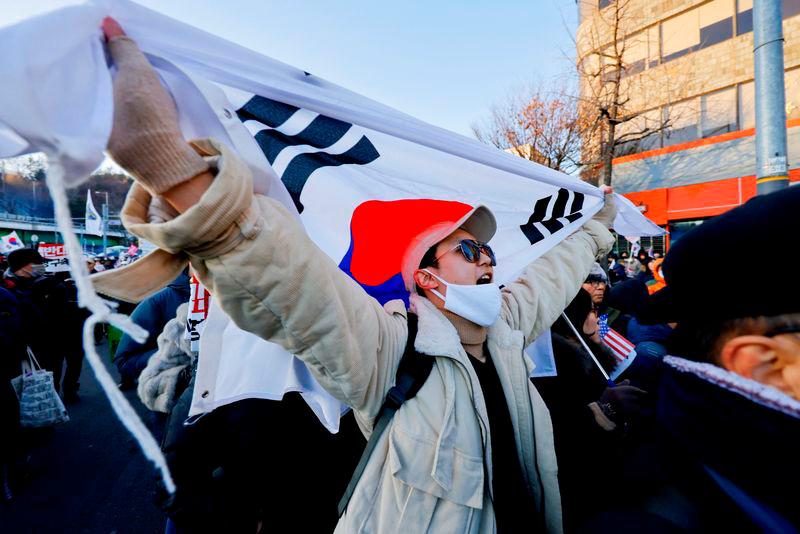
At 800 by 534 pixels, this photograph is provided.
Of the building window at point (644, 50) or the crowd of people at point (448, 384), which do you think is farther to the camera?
the building window at point (644, 50)

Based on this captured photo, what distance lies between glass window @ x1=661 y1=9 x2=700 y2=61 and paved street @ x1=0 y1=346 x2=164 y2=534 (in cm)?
1772

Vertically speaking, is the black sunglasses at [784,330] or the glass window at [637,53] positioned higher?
the glass window at [637,53]

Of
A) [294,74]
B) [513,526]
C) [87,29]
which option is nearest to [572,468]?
[513,526]

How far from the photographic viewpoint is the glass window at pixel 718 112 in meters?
12.4

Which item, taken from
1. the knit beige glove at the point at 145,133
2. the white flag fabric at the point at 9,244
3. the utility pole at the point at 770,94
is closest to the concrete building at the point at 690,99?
the utility pole at the point at 770,94

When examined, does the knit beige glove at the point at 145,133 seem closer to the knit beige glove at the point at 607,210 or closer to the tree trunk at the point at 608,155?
the knit beige glove at the point at 607,210

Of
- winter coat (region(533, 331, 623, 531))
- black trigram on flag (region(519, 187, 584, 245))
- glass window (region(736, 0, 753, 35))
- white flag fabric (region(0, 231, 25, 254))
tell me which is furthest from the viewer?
glass window (region(736, 0, 753, 35))

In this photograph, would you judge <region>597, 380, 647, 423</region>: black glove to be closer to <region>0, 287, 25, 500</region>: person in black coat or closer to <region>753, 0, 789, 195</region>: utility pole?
<region>753, 0, 789, 195</region>: utility pole

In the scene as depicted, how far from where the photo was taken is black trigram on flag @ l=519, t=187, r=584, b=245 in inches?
107

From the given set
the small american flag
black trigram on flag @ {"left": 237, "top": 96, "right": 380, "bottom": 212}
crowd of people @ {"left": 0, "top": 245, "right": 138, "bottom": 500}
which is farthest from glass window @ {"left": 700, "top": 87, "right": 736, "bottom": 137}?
crowd of people @ {"left": 0, "top": 245, "right": 138, "bottom": 500}

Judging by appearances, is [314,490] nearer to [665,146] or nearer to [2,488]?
[2,488]

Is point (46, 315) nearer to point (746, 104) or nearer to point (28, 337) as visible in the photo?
point (28, 337)

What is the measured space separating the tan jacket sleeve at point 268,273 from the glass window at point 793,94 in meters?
15.9

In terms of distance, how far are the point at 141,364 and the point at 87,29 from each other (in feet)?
8.88
